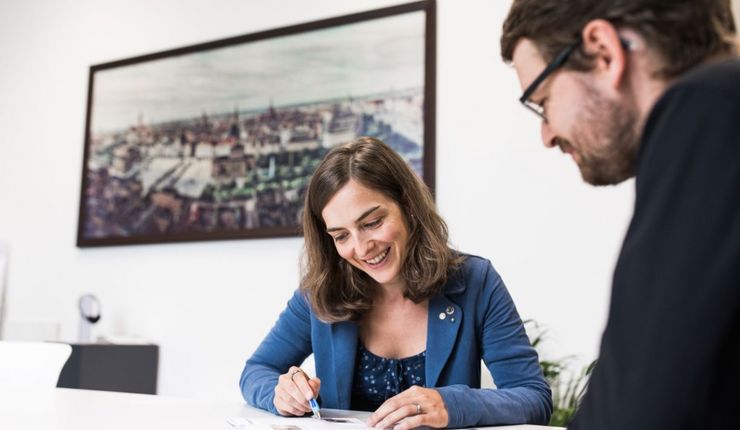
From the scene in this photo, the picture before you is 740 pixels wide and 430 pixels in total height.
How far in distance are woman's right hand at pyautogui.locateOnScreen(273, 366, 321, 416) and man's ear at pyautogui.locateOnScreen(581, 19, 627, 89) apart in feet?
3.03

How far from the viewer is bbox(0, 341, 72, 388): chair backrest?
5.90 ft

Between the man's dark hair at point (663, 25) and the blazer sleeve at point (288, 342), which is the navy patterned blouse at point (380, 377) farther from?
the man's dark hair at point (663, 25)

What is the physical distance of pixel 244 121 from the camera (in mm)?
3219

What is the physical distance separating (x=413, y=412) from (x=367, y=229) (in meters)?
0.53

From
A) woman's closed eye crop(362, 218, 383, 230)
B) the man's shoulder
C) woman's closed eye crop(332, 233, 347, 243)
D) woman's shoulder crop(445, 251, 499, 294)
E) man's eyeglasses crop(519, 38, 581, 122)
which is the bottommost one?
woman's shoulder crop(445, 251, 499, 294)

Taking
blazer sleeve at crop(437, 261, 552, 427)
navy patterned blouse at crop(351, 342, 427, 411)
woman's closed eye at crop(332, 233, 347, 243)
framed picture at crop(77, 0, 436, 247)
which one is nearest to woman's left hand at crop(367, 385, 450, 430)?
blazer sleeve at crop(437, 261, 552, 427)

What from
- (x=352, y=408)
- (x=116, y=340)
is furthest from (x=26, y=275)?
(x=352, y=408)

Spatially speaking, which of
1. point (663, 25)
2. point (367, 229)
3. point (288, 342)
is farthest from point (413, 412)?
point (663, 25)

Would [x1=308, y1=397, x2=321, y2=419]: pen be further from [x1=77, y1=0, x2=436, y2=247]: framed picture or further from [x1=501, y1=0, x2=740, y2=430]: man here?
[x1=77, y1=0, x2=436, y2=247]: framed picture

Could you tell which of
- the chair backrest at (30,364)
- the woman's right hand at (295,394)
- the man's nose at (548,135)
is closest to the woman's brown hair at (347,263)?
the woman's right hand at (295,394)

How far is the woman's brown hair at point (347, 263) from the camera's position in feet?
5.58

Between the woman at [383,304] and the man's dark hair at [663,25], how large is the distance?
892 millimetres

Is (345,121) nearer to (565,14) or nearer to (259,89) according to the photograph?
(259,89)

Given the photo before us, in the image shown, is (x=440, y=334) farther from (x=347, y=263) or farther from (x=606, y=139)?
(x=606, y=139)
